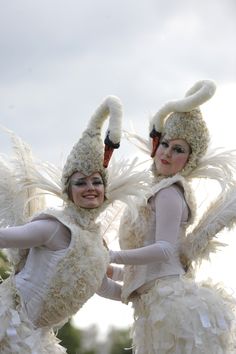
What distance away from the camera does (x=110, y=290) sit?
17.9ft

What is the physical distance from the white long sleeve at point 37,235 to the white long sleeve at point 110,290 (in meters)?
Result: 0.65

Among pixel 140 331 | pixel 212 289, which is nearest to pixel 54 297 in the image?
pixel 140 331

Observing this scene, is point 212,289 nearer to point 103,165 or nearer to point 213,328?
point 213,328

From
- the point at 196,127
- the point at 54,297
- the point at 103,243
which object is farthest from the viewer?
the point at 196,127

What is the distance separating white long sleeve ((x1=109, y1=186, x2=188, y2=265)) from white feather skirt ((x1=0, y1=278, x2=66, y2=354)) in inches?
23.6

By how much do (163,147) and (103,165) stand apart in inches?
23.7

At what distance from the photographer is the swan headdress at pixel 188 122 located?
17.8 feet

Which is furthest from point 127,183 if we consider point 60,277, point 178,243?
point 60,277

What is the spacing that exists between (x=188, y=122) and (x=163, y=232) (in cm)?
75

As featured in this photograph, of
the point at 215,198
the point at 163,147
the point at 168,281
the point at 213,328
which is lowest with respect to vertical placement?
the point at 213,328

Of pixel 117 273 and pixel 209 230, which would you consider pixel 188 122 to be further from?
pixel 117 273

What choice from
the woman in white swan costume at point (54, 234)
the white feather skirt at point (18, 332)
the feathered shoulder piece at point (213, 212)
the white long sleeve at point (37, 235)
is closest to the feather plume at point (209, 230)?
the feathered shoulder piece at point (213, 212)

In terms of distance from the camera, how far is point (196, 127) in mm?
5496

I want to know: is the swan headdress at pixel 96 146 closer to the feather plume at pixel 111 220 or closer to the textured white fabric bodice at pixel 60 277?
the textured white fabric bodice at pixel 60 277
